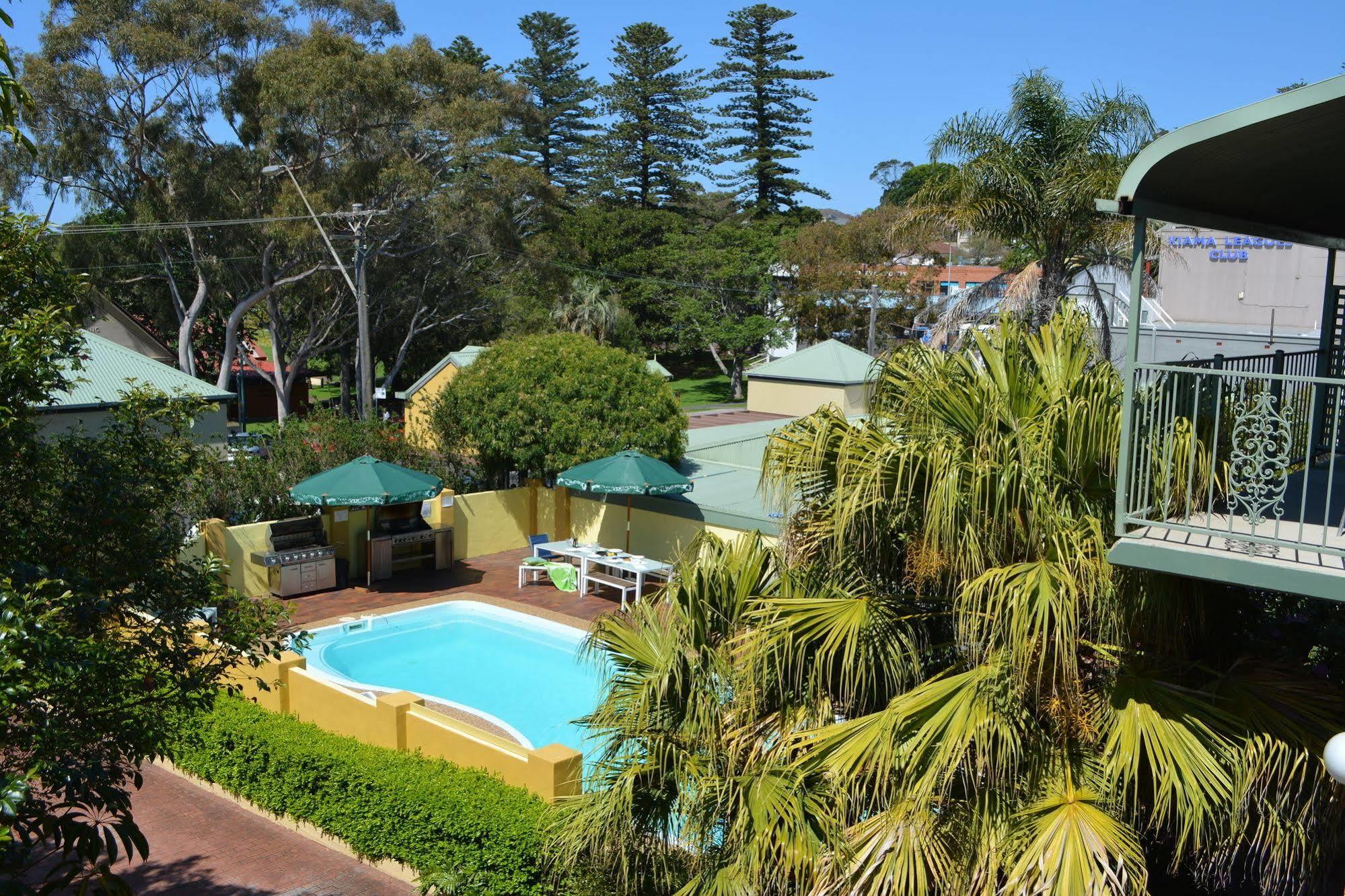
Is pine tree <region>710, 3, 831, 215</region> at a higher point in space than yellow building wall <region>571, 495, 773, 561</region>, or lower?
higher

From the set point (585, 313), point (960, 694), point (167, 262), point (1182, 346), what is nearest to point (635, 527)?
point (1182, 346)

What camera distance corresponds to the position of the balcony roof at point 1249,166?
A: 4617 millimetres

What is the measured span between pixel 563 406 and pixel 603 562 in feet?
10.2

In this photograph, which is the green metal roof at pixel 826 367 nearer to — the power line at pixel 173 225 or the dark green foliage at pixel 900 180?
the power line at pixel 173 225

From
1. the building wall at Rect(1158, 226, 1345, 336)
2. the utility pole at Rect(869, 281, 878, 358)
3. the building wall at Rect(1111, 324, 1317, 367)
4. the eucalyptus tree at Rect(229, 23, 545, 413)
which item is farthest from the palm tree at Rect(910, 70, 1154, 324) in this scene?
the utility pole at Rect(869, 281, 878, 358)

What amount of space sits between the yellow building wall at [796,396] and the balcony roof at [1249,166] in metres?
25.6

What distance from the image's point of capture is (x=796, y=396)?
35.3 m

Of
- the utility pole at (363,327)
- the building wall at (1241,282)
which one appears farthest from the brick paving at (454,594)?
the building wall at (1241,282)

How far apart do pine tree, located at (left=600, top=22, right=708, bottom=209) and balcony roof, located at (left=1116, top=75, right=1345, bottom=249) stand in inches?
2190

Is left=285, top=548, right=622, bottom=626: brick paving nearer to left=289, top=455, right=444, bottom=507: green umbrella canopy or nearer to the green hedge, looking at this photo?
left=289, top=455, right=444, bottom=507: green umbrella canopy

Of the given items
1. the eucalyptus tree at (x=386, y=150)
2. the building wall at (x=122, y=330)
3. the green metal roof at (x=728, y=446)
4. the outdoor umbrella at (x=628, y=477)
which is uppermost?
the eucalyptus tree at (x=386, y=150)

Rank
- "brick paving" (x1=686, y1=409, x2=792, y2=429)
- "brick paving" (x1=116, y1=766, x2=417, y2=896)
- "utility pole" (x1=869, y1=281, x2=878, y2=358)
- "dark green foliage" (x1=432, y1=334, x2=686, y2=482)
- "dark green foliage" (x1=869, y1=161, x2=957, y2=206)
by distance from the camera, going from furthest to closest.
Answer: "dark green foliage" (x1=869, y1=161, x2=957, y2=206)
"utility pole" (x1=869, y1=281, x2=878, y2=358)
"brick paving" (x1=686, y1=409, x2=792, y2=429)
"dark green foliage" (x1=432, y1=334, x2=686, y2=482)
"brick paving" (x1=116, y1=766, x2=417, y2=896)

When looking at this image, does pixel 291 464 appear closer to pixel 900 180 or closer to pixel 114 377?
pixel 114 377

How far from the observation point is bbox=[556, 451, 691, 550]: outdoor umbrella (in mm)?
17219
